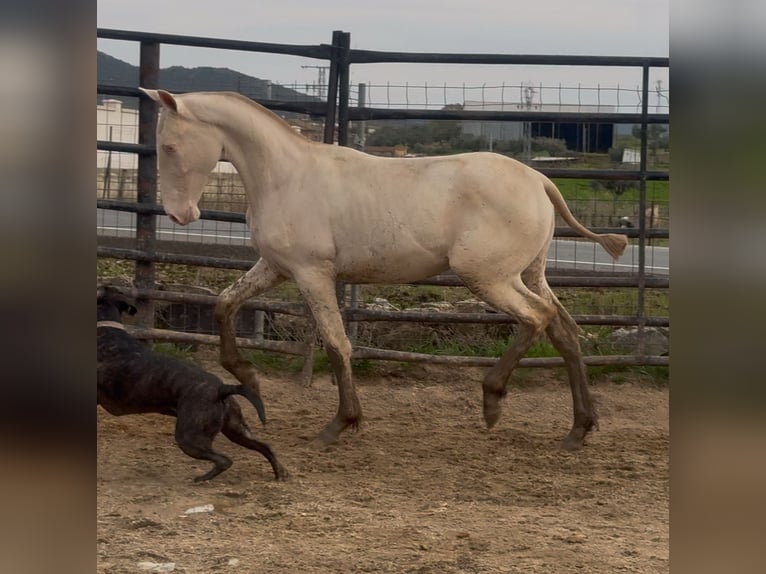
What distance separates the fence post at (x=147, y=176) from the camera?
21.0 ft

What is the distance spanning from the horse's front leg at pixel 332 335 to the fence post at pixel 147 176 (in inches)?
76.0

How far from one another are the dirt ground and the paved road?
432cm

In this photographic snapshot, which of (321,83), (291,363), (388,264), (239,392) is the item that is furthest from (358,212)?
(321,83)

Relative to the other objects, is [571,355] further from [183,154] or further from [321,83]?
[321,83]

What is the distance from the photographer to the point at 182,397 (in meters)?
4.24

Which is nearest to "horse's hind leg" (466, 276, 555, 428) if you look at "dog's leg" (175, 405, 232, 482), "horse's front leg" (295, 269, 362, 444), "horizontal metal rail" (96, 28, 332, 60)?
"horse's front leg" (295, 269, 362, 444)

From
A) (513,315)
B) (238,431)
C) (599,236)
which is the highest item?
(599,236)

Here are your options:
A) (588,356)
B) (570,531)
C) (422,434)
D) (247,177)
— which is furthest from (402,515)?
(588,356)

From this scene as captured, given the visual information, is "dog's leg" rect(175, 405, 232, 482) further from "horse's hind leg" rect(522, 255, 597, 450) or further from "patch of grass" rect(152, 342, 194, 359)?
"patch of grass" rect(152, 342, 194, 359)

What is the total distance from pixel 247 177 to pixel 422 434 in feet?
5.59

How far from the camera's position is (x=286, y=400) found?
20.1 ft

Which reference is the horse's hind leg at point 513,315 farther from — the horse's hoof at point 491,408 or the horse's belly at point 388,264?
A: the horse's belly at point 388,264

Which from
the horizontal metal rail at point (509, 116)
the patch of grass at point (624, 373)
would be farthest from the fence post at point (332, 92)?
the patch of grass at point (624, 373)

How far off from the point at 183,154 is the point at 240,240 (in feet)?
19.6
